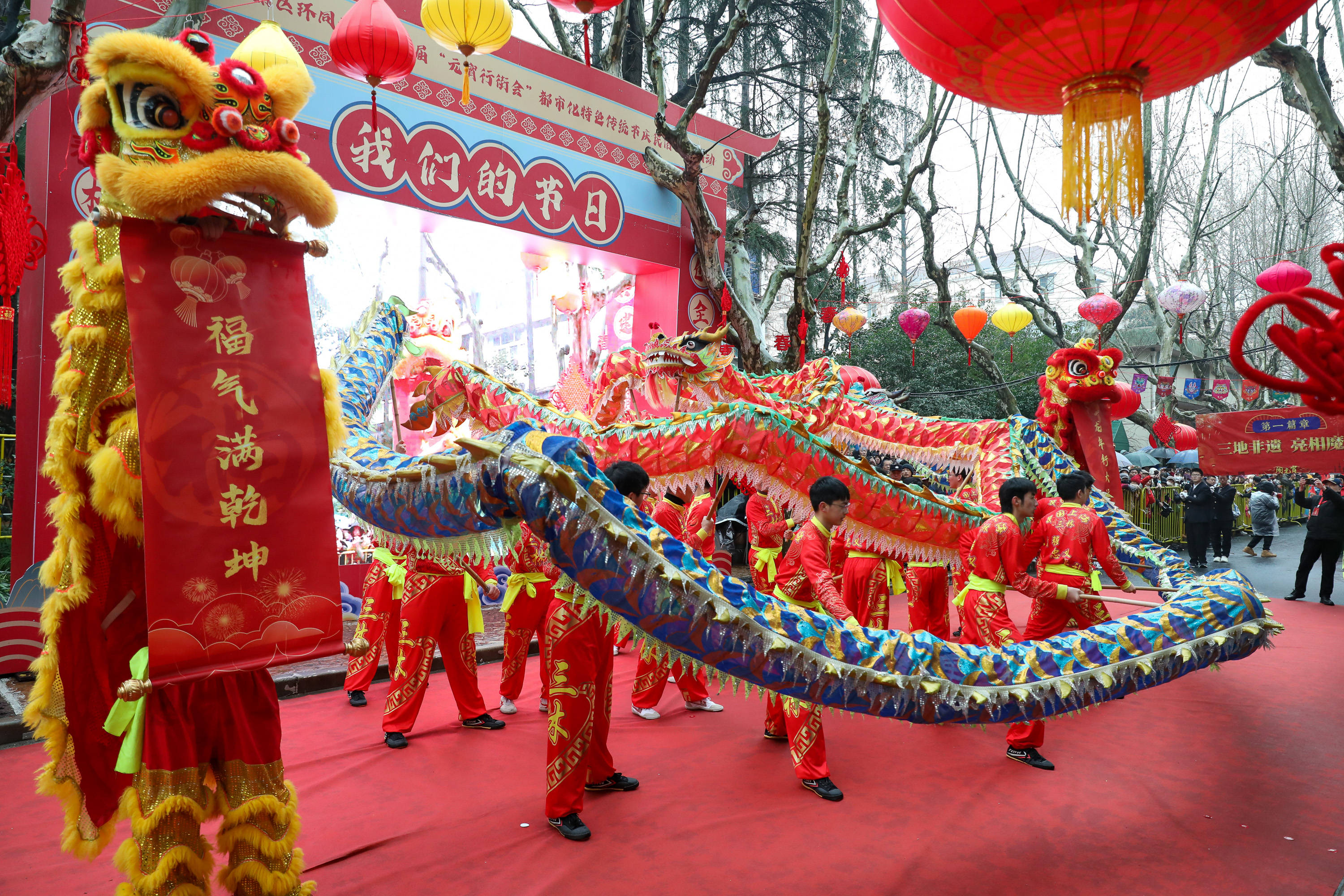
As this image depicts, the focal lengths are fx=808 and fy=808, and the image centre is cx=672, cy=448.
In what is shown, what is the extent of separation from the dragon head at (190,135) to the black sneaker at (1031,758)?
148 inches

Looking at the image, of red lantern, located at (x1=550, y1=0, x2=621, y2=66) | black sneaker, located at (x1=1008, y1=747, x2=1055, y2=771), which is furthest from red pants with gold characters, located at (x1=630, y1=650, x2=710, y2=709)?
red lantern, located at (x1=550, y1=0, x2=621, y2=66)

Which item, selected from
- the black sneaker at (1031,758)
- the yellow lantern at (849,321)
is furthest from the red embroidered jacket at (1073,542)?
the yellow lantern at (849,321)

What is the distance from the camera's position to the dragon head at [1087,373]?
18.6 feet

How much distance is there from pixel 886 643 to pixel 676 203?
7323 mm

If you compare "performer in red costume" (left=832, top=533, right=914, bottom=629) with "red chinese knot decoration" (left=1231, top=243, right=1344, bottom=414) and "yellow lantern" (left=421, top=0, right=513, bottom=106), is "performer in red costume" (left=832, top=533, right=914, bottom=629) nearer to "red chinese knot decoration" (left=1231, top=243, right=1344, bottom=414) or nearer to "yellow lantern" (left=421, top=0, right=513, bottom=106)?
"red chinese knot decoration" (left=1231, top=243, right=1344, bottom=414)

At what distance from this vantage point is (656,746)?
4.09m

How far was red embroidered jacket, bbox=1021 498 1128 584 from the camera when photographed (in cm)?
416

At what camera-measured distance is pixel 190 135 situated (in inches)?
78.8

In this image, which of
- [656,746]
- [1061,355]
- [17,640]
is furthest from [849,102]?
[17,640]

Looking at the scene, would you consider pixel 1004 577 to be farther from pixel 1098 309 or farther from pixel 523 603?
pixel 1098 309

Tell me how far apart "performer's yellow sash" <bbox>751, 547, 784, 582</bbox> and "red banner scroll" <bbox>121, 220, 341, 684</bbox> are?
3062mm

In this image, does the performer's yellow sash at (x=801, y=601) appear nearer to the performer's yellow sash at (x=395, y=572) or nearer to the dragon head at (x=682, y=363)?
the performer's yellow sash at (x=395, y=572)

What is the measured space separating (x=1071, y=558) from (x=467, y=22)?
4.91 m

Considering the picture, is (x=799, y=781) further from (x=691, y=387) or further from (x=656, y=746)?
(x=691, y=387)
